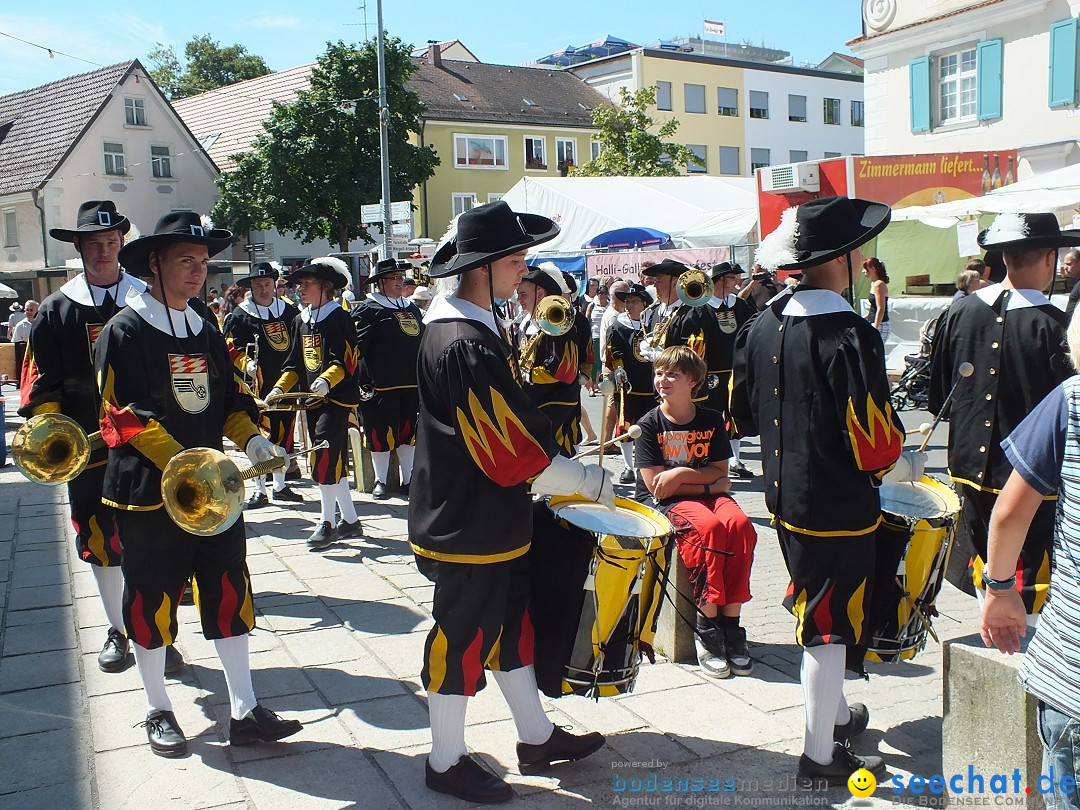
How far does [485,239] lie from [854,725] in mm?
2344

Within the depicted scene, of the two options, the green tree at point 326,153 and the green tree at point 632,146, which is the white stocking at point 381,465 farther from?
the green tree at point 632,146

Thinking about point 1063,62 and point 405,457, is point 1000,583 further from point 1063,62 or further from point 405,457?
point 1063,62

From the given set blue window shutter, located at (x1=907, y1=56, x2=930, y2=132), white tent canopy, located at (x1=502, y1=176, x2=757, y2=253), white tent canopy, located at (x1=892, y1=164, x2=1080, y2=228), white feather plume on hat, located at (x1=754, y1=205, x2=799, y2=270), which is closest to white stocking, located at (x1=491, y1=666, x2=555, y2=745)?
white feather plume on hat, located at (x1=754, y1=205, x2=799, y2=270)

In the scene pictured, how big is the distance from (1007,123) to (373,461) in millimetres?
16624

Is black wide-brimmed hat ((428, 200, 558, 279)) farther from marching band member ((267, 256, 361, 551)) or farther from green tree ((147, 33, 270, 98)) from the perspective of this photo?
green tree ((147, 33, 270, 98))

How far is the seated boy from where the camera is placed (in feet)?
15.4

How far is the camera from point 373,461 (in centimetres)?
909

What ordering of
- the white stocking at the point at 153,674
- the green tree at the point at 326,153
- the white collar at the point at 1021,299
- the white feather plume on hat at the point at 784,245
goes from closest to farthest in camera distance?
the white feather plume on hat at the point at 784,245, the white stocking at the point at 153,674, the white collar at the point at 1021,299, the green tree at the point at 326,153

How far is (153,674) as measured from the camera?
13.0ft

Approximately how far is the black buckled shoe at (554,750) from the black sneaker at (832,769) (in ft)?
2.45

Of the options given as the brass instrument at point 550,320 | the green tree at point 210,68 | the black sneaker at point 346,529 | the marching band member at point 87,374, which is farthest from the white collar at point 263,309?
the green tree at point 210,68

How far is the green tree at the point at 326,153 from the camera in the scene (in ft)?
107

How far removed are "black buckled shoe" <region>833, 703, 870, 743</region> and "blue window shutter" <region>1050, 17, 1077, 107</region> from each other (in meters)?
18.4

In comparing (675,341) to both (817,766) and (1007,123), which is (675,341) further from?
(1007,123)
